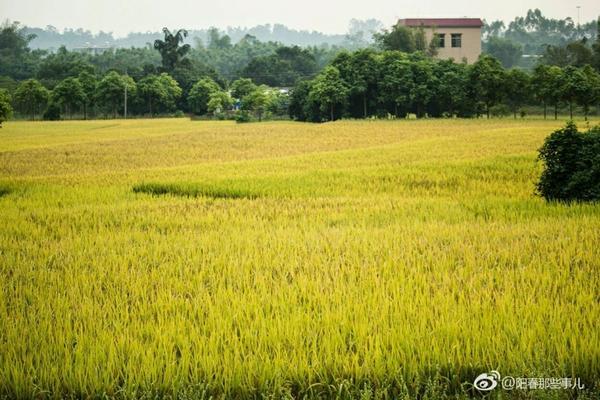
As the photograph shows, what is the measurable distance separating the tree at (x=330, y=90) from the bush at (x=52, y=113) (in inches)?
950

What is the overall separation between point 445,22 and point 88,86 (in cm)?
5645

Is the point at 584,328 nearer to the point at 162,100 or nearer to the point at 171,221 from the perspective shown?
the point at 171,221

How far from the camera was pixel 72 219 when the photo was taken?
10047 mm

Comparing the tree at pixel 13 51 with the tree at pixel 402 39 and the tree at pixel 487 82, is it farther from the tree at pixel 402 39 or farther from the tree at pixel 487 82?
the tree at pixel 402 39

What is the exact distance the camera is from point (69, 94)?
177ft

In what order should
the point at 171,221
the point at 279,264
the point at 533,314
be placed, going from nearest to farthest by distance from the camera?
the point at 533,314 < the point at 279,264 < the point at 171,221

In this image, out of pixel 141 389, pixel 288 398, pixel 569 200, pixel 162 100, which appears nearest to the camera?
pixel 288 398

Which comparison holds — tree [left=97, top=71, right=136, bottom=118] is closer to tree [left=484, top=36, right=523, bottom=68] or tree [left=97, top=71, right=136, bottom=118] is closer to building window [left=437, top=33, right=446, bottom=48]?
building window [left=437, top=33, right=446, bottom=48]

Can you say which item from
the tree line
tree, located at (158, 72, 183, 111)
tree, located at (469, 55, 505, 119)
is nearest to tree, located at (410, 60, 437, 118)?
the tree line

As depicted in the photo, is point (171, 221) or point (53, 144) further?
point (53, 144)

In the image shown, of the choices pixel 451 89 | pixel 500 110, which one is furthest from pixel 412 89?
pixel 500 110

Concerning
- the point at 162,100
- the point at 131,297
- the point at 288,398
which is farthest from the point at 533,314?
the point at 162,100

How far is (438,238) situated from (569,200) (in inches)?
181

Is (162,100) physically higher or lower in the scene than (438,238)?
higher
